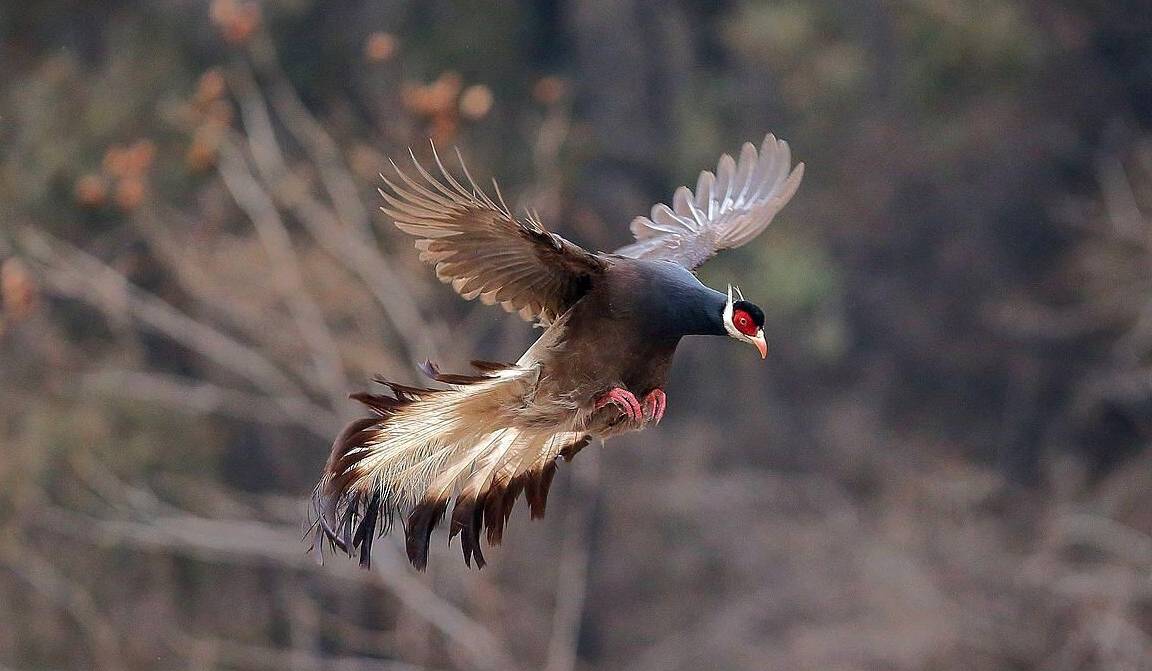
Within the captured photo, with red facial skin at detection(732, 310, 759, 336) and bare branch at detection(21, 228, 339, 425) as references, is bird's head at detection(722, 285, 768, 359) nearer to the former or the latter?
red facial skin at detection(732, 310, 759, 336)

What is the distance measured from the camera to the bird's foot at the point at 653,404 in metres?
3.69

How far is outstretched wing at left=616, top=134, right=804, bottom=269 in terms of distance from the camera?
425cm

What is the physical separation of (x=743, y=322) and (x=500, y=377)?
544mm

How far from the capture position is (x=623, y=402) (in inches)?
141

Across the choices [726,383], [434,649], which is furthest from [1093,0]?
[434,649]

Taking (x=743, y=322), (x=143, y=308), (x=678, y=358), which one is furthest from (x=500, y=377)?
(x=678, y=358)

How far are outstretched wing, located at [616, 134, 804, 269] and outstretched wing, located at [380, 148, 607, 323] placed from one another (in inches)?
19.2

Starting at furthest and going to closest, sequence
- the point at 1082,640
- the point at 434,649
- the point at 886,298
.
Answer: the point at 886,298 → the point at 434,649 → the point at 1082,640

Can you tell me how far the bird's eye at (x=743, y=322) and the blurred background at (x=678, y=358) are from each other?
6480 millimetres

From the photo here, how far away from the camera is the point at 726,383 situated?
12.4m

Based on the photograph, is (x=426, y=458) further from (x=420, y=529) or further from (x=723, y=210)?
(x=723, y=210)

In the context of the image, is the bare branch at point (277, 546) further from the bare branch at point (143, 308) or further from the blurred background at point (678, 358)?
the bare branch at point (143, 308)

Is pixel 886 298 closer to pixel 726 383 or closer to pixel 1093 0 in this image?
pixel 726 383

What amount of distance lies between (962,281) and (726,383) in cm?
195
